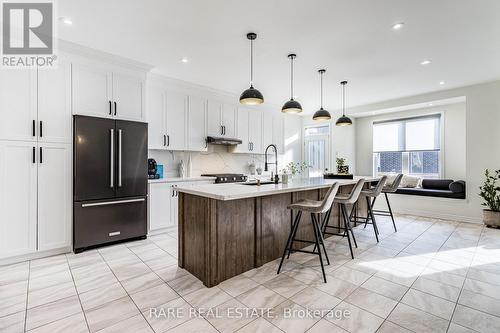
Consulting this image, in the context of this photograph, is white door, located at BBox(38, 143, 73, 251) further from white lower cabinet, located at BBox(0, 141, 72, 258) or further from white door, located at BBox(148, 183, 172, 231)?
white door, located at BBox(148, 183, 172, 231)

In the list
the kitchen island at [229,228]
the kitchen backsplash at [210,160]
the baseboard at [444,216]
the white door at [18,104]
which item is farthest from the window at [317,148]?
the white door at [18,104]

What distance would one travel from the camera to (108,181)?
3.52 metres

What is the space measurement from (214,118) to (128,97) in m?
1.90

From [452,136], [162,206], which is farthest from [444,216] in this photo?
[162,206]

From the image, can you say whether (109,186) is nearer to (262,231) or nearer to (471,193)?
(262,231)

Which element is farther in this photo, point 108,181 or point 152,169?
point 152,169

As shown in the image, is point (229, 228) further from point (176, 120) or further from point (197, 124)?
point (197, 124)

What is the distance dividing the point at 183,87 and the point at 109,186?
7.70 ft

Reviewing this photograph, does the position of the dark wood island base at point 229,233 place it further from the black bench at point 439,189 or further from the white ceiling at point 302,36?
the black bench at point 439,189

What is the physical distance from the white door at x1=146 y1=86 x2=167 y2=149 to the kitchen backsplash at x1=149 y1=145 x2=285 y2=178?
1.17 feet

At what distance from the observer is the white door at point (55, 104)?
10.2 ft

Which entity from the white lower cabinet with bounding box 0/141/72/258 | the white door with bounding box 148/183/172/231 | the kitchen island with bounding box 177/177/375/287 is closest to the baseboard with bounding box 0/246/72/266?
the white lower cabinet with bounding box 0/141/72/258
